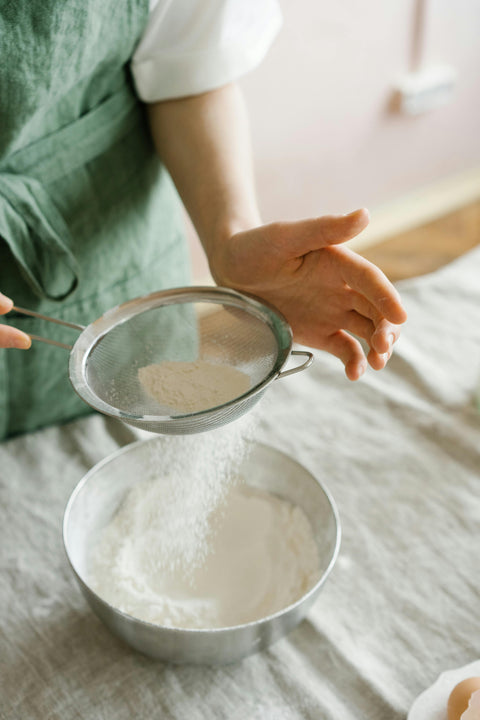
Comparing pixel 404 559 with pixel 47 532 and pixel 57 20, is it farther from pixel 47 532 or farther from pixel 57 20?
pixel 57 20

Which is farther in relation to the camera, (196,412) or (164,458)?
(164,458)

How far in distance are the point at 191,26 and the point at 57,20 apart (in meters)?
0.20

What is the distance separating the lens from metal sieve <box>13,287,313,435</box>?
630 millimetres

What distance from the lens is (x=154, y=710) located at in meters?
0.60

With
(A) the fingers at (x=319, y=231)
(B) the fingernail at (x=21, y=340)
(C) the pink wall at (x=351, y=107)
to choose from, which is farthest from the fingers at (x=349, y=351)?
(C) the pink wall at (x=351, y=107)

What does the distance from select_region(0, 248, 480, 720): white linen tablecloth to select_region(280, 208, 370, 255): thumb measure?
1.00 ft

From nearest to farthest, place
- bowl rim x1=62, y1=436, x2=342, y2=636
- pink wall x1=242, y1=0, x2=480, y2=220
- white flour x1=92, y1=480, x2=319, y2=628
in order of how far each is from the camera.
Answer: bowl rim x1=62, y1=436, x2=342, y2=636
white flour x1=92, y1=480, x2=319, y2=628
pink wall x1=242, y1=0, x2=480, y2=220

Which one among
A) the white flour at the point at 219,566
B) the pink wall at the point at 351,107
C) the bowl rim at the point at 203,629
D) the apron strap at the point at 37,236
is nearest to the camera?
the bowl rim at the point at 203,629

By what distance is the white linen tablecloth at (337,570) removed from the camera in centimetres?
61

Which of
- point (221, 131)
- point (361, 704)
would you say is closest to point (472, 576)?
point (361, 704)

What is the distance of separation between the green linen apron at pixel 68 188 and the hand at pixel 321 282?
0.18 meters

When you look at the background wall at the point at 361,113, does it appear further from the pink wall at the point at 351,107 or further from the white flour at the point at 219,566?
the white flour at the point at 219,566

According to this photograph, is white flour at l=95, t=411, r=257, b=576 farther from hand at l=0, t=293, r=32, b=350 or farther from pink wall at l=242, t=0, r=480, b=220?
pink wall at l=242, t=0, r=480, b=220

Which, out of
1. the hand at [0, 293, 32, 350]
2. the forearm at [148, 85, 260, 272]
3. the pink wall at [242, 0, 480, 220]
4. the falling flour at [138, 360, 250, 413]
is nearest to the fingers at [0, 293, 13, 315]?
the hand at [0, 293, 32, 350]
